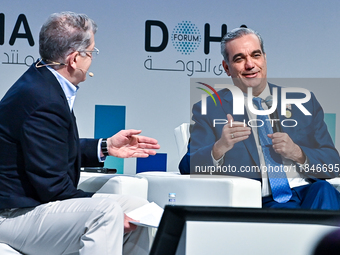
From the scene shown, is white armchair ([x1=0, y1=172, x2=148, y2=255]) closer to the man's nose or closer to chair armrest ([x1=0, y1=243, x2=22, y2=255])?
chair armrest ([x1=0, y1=243, x2=22, y2=255])

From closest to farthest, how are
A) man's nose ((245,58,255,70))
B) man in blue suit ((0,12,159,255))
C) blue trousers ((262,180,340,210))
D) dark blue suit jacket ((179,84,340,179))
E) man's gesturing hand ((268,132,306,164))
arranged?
man in blue suit ((0,12,159,255))
blue trousers ((262,180,340,210))
man's gesturing hand ((268,132,306,164))
dark blue suit jacket ((179,84,340,179))
man's nose ((245,58,255,70))

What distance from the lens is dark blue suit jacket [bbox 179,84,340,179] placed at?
2.18 meters

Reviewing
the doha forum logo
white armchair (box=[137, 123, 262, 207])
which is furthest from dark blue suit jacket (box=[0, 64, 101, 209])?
the doha forum logo

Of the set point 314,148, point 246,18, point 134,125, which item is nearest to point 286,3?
point 246,18

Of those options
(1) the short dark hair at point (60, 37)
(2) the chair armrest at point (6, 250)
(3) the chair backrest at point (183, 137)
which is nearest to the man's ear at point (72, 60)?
(1) the short dark hair at point (60, 37)

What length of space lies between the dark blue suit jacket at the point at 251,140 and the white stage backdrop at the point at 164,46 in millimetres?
2414

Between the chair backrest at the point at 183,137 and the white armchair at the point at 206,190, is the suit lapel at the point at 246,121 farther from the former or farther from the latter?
the chair backrest at the point at 183,137

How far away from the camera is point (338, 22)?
16.7ft

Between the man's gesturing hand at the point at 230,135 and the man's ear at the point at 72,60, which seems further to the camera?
the man's gesturing hand at the point at 230,135

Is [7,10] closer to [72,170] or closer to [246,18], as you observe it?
[246,18]

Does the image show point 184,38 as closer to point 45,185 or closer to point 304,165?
point 304,165

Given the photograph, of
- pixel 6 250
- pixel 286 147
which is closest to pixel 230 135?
pixel 286 147

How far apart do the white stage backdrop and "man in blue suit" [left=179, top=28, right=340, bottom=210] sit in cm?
242

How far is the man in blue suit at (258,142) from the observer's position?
2.11m
